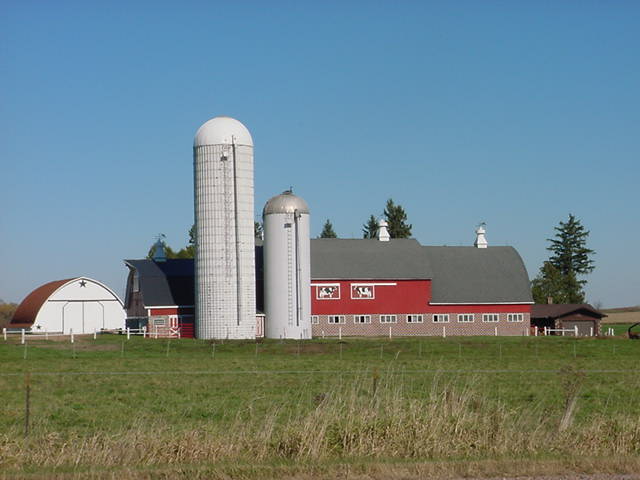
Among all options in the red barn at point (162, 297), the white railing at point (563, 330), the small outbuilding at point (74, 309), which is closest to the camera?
the red barn at point (162, 297)

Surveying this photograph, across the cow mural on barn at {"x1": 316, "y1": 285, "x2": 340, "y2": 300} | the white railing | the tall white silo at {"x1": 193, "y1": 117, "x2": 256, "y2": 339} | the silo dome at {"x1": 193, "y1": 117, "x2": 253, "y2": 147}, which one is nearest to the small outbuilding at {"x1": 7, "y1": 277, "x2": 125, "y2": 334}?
the tall white silo at {"x1": 193, "y1": 117, "x2": 256, "y2": 339}

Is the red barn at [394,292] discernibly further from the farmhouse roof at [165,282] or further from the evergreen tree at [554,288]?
the evergreen tree at [554,288]

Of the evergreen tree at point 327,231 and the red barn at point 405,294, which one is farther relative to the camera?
the evergreen tree at point 327,231

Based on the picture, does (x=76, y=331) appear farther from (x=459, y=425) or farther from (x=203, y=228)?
(x=459, y=425)

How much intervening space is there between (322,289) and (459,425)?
53.5 meters

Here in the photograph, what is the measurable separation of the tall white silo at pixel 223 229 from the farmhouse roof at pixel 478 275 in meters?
17.5

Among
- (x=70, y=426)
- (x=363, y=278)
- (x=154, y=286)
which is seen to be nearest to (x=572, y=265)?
(x=363, y=278)

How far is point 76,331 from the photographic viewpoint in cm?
6738

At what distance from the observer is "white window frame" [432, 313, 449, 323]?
6962 centimetres

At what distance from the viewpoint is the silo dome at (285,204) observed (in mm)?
61406

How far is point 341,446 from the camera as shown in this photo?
48.5 feet

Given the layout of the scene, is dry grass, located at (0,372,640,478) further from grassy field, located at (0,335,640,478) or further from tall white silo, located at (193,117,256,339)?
tall white silo, located at (193,117,256,339)

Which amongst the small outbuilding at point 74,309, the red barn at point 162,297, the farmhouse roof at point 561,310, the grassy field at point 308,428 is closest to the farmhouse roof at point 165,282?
the red barn at point 162,297

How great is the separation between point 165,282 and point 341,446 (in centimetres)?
5106
